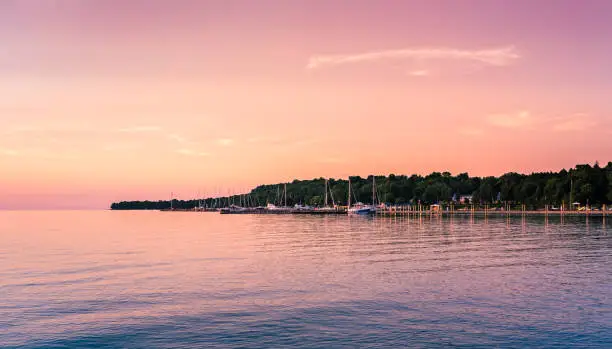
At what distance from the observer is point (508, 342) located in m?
22.5

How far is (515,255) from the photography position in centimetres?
5578

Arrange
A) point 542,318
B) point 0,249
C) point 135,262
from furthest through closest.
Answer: point 0,249 → point 135,262 → point 542,318

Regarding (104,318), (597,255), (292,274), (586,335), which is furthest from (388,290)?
(597,255)

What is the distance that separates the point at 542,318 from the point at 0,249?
65205 mm

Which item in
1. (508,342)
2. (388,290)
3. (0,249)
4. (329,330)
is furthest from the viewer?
(0,249)

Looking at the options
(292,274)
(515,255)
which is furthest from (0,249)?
(515,255)

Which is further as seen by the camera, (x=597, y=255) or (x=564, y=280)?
(x=597, y=255)

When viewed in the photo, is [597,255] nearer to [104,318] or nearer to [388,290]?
[388,290]

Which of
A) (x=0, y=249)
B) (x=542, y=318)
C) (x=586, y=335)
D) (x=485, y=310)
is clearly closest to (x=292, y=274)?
(x=485, y=310)

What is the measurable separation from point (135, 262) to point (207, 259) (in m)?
6.75

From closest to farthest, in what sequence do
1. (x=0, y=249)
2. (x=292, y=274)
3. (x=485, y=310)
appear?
1. (x=485, y=310)
2. (x=292, y=274)
3. (x=0, y=249)

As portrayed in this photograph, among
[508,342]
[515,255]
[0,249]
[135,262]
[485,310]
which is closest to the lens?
[508,342]

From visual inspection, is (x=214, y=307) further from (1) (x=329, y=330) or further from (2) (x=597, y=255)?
(2) (x=597, y=255)

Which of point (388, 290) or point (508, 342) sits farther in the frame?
point (388, 290)
